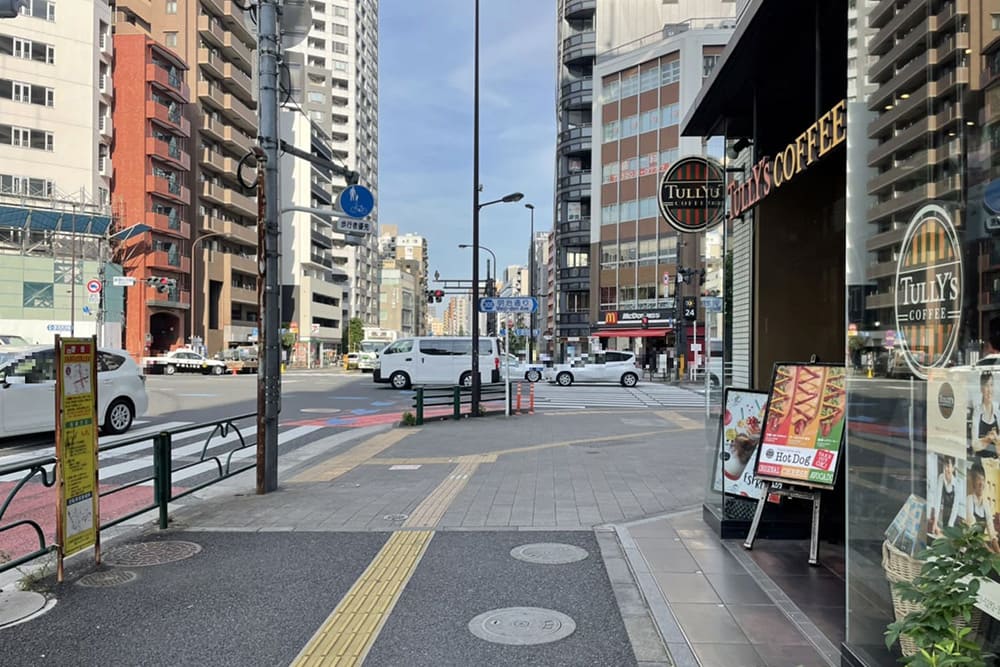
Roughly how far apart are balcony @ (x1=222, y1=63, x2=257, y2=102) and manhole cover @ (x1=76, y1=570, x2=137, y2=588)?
57.8 m

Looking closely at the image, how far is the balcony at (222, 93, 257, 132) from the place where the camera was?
57344mm

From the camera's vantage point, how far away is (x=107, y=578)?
191 inches

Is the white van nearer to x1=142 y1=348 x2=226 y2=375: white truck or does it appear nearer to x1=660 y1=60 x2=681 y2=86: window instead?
x1=142 y1=348 x2=226 y2=375: white truck

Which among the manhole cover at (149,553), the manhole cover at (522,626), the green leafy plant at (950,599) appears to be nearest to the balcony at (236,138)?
the manhole cover at (149,553)

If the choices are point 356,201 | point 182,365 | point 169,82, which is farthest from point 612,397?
point 169,82

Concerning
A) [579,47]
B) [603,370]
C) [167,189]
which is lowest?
[603,370]

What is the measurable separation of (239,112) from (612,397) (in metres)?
48.6

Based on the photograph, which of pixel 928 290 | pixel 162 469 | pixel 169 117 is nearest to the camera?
pixel 928 290

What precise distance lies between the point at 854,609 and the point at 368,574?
10.2ft

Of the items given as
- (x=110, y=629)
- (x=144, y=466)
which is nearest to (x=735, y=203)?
(x=110, y=629)

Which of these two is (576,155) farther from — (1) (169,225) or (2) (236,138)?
(1) (169,225)

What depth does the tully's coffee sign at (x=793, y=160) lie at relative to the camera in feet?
12.8

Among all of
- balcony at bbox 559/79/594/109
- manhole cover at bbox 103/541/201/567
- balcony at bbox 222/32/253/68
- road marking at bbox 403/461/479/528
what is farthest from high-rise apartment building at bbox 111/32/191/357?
manhole cover at bbox 103/541/201/567

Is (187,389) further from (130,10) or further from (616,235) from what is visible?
(130,10)
